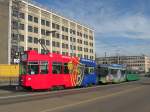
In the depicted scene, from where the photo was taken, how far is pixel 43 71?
29.8m

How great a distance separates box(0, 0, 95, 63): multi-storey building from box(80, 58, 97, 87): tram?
37.3m

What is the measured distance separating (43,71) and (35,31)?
68.4 m

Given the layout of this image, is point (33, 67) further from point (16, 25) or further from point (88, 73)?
point (16, 25)

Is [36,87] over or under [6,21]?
under

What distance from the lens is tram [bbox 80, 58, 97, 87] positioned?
36906 mm

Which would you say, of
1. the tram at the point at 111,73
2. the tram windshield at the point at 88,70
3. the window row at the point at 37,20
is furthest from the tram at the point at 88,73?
the window row at the point at 37,20

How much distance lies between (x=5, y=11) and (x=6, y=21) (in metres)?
2.49

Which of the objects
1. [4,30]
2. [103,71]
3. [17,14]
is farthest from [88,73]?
[17,14]

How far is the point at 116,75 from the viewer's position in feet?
171

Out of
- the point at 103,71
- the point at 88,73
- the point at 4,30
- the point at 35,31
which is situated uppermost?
the point at 35,31

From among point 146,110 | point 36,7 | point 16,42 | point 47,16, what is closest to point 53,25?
point 47,16

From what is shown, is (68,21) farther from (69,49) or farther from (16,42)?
(16,42)

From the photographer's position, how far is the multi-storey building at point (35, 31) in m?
83.5

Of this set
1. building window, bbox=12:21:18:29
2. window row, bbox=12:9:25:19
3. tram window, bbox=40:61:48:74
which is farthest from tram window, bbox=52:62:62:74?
window row, bbox=12:9:25:19
